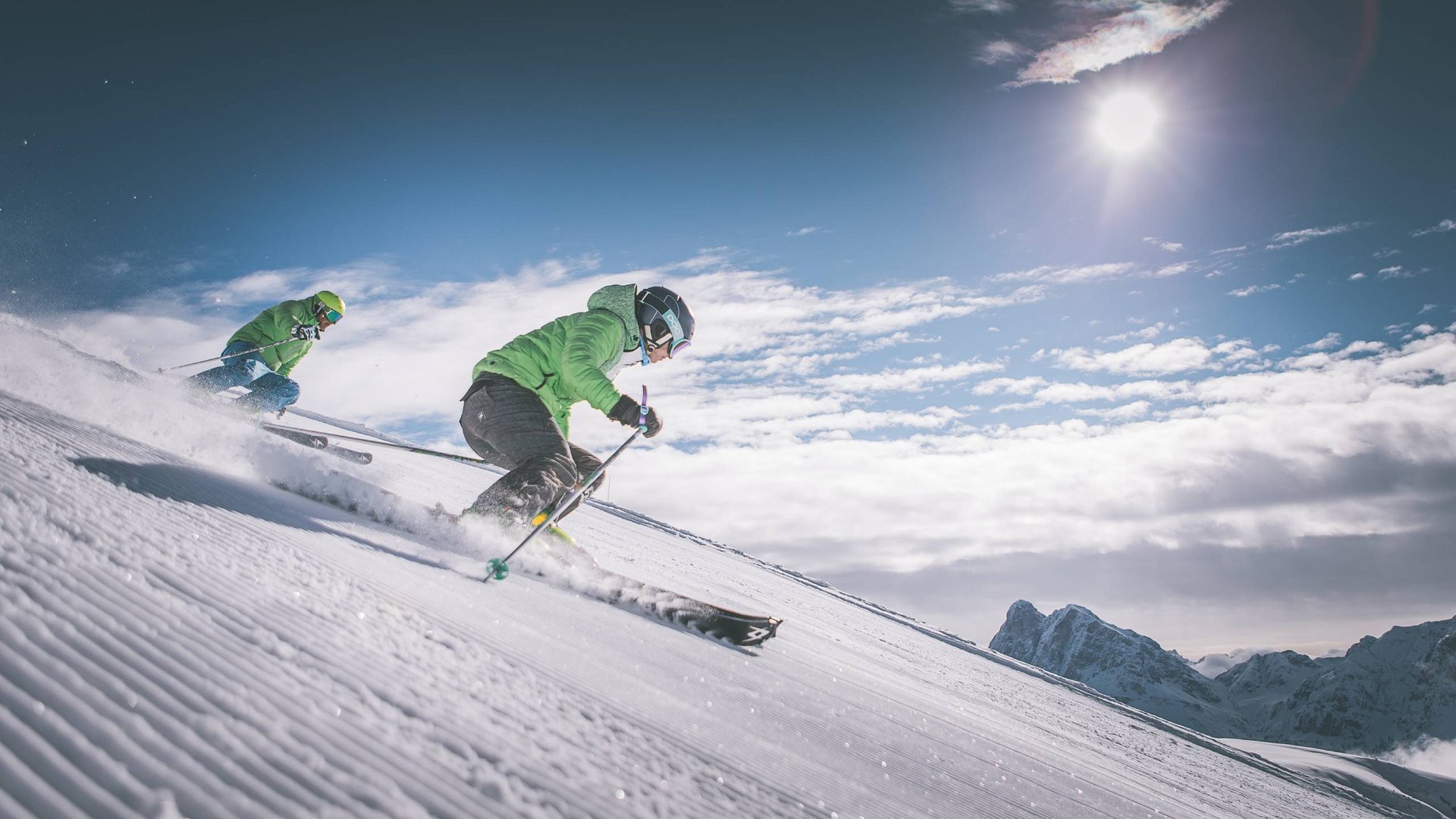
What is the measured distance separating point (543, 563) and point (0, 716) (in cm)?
330

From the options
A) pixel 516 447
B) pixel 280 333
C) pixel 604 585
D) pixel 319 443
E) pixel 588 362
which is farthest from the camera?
pixel 280 333

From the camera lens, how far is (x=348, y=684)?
4.55ft

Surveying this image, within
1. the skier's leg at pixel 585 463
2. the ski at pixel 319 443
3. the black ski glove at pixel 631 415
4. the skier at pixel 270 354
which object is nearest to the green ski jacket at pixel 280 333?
the skier at pixel 270 354

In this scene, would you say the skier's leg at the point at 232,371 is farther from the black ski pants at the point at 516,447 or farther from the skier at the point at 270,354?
the black ski pants at the point at 516,447

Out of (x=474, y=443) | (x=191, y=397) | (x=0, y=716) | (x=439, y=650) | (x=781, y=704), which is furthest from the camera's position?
(x=191, y=397)

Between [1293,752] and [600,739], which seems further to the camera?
[1293,752]

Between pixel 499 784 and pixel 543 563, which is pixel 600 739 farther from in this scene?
pixel 543 563

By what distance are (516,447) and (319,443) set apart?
16.0 feet

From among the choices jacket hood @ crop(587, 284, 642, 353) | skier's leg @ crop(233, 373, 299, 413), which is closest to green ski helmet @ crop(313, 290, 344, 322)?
skier's leg @ crop(233, 373, 299, 413)

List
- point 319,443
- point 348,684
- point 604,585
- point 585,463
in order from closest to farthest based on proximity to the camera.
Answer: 1. point 348,684
2. point 604,585
3. point 585,463
4. point 319,443

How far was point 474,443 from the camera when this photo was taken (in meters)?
5.27

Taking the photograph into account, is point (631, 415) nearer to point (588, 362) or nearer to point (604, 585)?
point (588, 362)

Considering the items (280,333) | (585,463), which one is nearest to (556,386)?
(585,463)

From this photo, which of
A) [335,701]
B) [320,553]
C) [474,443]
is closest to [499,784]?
[335,701]
